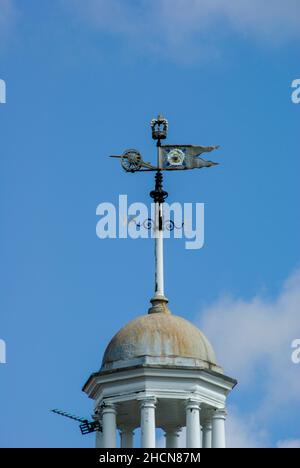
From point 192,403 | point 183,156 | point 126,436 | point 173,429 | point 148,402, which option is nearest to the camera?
point 148,402

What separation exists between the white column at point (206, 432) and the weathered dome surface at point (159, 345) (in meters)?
1.72

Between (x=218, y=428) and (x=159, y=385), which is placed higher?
(x=159, y=385)

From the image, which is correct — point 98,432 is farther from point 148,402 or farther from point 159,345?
point 159,345

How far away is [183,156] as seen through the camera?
142 metres

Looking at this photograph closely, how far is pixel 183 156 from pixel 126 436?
9340mm

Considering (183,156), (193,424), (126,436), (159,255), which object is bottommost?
(193,424)

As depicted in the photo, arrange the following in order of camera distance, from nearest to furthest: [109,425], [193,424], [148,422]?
1. [148,422]
2. [193,424]
3. [109,425]

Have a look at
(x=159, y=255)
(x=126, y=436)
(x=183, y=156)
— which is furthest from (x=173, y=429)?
(x=183, y=156)

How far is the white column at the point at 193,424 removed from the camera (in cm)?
13588

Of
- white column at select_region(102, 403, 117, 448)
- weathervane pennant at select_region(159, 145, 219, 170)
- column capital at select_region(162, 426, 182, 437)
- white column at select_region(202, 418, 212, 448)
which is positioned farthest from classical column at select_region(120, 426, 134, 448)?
weathervane pennant at select_region(159, 145, 219, 170)

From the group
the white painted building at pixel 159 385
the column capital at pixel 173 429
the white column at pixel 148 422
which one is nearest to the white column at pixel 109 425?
the white painted building at pixel 159 385
